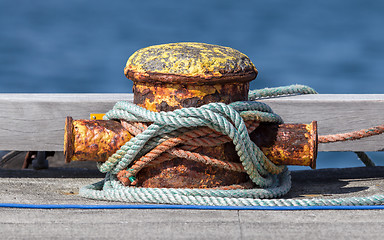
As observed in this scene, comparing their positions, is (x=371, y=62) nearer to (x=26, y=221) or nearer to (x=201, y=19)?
(x=201, y=19)

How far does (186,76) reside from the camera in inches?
103

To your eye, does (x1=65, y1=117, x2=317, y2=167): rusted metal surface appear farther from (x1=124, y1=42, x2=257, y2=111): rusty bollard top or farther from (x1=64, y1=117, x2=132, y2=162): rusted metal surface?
(x1=124, y1=42, x2=257, y2=111): rusty bollard top

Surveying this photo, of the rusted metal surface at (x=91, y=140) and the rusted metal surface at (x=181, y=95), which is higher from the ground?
the rusted metal surface at (x=181, y=95)

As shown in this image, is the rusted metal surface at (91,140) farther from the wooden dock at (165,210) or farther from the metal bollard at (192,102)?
the wooden dock at (165,210)

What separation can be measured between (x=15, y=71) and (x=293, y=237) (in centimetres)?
1176

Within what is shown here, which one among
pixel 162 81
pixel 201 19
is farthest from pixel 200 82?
pixel 201 19

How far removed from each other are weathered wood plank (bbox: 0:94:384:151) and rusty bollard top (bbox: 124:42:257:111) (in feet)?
2.25

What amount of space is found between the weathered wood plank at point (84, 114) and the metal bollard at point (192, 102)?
2.02 ft

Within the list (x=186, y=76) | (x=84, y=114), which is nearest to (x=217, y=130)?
(x=186, y=76)

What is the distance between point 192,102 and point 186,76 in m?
0.13

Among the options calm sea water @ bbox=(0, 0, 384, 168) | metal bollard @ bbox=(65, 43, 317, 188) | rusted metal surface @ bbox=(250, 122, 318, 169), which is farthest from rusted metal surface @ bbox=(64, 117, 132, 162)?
calm sea water @ bbox=(0, 0, 384, 168)

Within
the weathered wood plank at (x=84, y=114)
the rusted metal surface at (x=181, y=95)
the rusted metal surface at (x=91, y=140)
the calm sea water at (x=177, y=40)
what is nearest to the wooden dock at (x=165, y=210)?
the weathered wood plank at (x=84, y=114)

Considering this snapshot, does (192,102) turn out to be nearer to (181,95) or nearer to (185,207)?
(181,95)

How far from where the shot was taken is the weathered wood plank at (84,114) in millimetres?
3359
